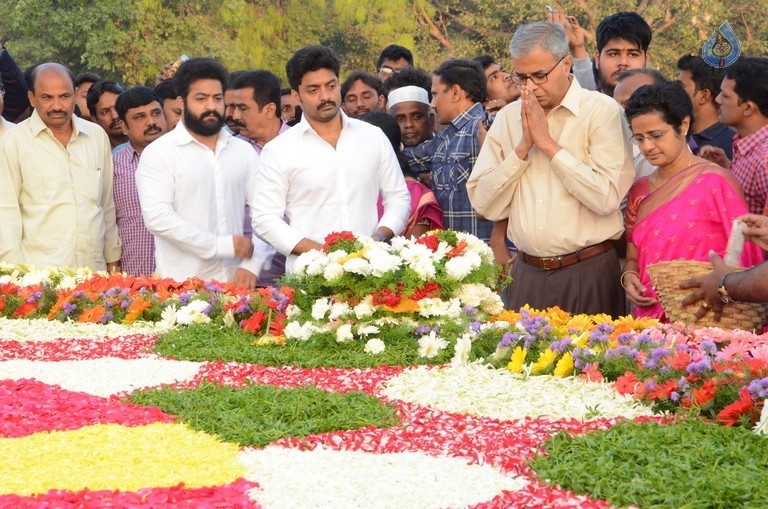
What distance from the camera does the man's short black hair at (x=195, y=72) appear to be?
23.9ft

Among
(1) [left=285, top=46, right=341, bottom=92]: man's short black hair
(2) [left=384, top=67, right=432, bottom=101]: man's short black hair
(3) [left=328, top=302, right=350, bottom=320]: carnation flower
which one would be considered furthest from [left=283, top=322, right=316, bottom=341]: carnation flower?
(2) [left=384, top=67, right=432, bottom=101]: man's short black hair

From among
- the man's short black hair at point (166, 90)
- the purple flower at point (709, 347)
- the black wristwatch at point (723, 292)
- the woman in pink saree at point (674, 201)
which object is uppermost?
the man's short black hair at point (166, 90)

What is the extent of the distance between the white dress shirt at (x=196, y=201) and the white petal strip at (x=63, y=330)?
0.81 meters

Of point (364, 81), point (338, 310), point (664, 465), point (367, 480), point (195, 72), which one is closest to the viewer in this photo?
point (664, 465)

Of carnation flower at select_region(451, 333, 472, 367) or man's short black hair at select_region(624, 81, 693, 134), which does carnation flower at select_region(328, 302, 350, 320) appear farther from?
man's short black hair at select_region(624, 81, 693, 134)

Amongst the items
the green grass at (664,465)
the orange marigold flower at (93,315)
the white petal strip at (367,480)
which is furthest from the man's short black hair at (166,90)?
the green grass at (664,465)

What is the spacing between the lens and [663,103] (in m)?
5.66

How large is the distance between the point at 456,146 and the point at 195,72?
1.82 m

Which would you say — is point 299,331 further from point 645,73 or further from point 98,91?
point 98,91

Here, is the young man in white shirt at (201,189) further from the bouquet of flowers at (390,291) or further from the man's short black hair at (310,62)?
the bouquet of flowers at (390,291)

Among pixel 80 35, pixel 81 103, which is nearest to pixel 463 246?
Result: pixel 81 103

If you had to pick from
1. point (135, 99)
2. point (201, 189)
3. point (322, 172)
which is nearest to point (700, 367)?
point (322, 172)

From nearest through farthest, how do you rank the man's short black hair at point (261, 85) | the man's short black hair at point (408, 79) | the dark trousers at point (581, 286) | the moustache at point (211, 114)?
1. the dark trousers at point (581, 286)
2. the moustache at point (211, 114)
3. the man's short black hair at point (261, 85)
4. the man's short black hair at point (408, 79)

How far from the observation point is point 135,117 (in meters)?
8.55
